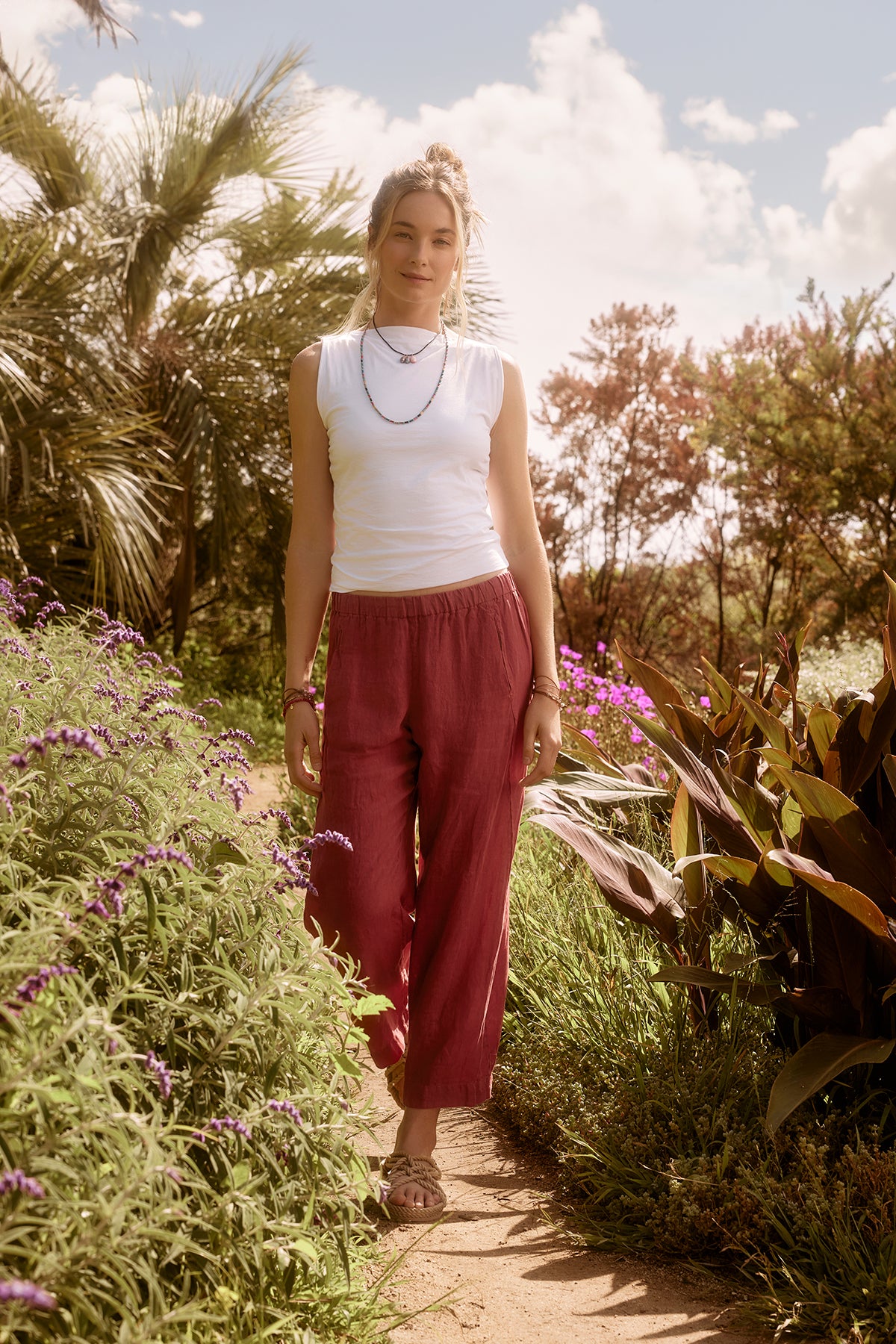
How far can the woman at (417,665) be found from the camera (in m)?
2.20

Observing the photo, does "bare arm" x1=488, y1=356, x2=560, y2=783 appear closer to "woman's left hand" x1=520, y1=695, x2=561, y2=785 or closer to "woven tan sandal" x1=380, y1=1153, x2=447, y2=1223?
"woman's left hand" x1=520, y1=695, x2=561, y2=785

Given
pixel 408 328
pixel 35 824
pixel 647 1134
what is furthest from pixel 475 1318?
pixel 408 328

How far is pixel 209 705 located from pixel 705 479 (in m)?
5.96

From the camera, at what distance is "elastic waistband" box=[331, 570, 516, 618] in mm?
2203

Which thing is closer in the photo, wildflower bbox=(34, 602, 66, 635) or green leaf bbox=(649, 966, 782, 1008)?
green leaf bbox=(649, 966, 782, 1008)

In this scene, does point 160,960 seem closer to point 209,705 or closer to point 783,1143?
point 783,1143

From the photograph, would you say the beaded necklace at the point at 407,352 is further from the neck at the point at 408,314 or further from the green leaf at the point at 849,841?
the green leaf at the point at 849,841

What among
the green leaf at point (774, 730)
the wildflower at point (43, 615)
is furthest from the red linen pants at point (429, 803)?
the wildflower at point (43, 615)

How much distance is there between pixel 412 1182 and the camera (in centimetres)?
217

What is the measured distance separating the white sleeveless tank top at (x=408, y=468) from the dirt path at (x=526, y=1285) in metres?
1.00

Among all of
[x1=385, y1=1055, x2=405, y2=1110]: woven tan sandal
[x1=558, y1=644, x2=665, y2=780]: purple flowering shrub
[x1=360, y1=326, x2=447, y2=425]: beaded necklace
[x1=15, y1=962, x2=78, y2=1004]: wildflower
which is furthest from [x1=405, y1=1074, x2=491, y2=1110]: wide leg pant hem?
[x1=558, y1=644, x2=665, y2=780]: purple flowering shrub

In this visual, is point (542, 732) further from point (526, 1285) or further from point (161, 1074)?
point (161, 1074)

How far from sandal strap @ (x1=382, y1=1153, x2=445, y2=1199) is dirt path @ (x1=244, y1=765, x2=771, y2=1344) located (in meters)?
0.08

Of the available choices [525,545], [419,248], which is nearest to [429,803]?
[525,545]
